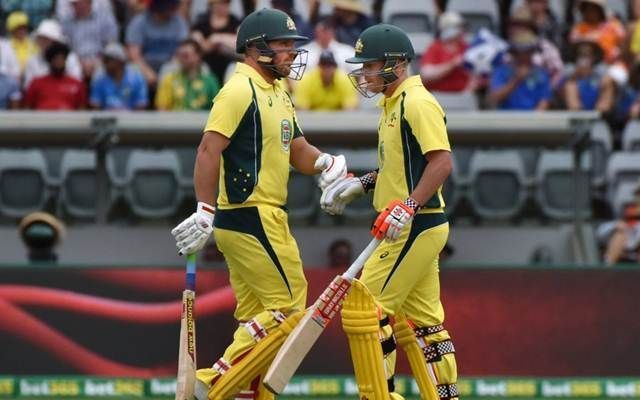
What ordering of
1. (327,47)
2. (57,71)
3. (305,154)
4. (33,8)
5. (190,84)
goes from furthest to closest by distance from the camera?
(33,8), (327,47), (57,71), (190,84), (305,154)

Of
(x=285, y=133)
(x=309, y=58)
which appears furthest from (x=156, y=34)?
(x=285, y=133)

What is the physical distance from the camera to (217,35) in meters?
15.1

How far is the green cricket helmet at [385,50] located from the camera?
28.8 ft

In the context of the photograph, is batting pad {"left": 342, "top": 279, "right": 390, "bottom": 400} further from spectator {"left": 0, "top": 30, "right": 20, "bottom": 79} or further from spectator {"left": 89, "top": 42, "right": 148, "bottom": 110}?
spectator {"left": 0, "top": 30, "right": 20, "bottom": 79}

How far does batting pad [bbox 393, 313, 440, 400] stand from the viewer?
8852mm

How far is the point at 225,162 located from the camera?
8680mm

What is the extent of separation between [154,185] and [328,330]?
3213 millimetres

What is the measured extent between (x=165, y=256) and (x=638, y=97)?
463cm

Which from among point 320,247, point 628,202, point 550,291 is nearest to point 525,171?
point 628,202

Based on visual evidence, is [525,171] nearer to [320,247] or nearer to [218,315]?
[320,247]

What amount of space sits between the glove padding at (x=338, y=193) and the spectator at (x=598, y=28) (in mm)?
7200

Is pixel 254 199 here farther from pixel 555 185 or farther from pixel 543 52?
pixel 543 52

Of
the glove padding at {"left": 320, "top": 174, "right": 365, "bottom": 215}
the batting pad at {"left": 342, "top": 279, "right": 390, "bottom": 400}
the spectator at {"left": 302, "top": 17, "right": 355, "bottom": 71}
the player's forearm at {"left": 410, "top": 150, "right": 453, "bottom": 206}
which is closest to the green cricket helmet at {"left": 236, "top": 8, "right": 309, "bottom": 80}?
the glove padding at {"left": 320, "top": 174, "right": 365, "bottom": 215}

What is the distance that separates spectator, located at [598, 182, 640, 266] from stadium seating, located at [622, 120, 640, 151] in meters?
0.98
